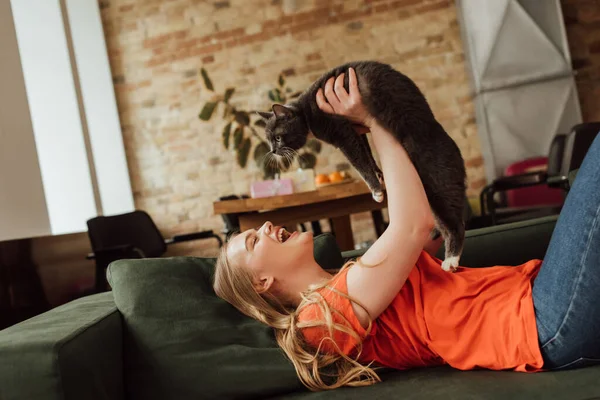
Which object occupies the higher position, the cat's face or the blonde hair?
the cat's face

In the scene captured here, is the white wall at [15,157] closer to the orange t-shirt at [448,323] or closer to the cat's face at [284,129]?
the cat's face at [284,129]

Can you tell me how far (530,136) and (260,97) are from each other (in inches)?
99.5

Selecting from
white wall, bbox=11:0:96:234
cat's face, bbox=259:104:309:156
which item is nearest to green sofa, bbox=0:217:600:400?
cat's face, bbox=259:104:309:156

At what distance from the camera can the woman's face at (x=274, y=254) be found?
143 cm

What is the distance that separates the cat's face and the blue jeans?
2.91 ft

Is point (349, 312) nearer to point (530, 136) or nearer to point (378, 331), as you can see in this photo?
point (378, 331)

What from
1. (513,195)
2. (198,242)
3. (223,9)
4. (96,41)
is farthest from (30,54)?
(513,195)

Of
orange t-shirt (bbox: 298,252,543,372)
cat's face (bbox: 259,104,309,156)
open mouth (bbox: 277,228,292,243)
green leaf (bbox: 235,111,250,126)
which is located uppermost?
green leaf (bbox: 235,111,250,126)

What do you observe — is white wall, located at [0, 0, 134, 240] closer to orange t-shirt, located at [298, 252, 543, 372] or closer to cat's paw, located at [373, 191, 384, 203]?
cat's paw, located at [373, 191, 384, 203]

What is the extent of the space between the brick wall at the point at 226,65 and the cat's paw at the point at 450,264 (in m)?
3.84

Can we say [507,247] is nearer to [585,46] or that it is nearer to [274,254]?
[274,254]

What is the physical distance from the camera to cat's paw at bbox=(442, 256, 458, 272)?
151 cm

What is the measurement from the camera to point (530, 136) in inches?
197

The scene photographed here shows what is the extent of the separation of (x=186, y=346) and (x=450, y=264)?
0.73 metres
